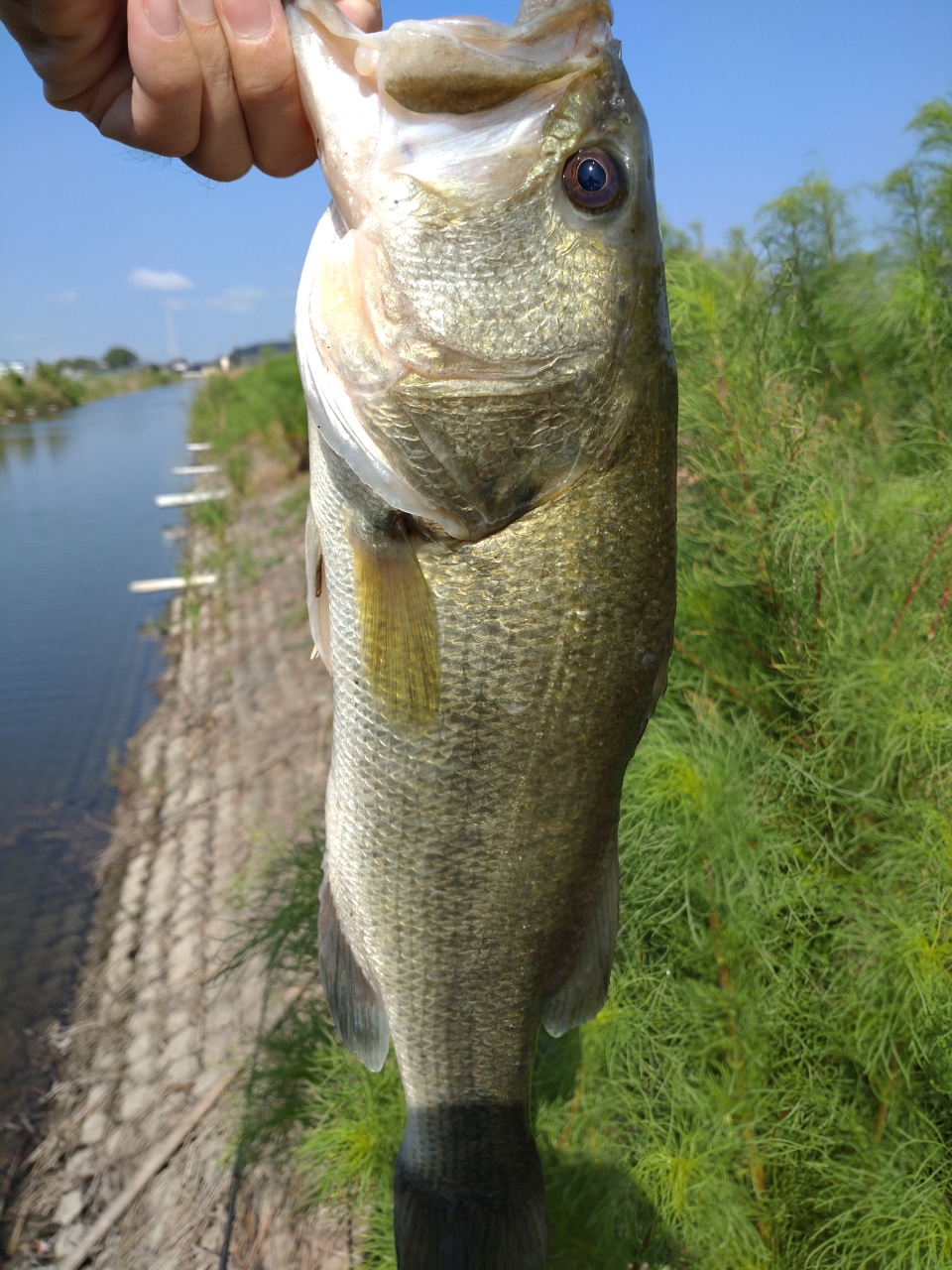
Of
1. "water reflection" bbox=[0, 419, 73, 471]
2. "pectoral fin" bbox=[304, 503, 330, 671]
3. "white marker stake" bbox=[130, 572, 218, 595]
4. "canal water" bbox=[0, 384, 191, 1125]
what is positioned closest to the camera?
"pectoral fin" bbox=[304, 503, 330, 671]

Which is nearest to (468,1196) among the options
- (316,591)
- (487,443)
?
(316,591)

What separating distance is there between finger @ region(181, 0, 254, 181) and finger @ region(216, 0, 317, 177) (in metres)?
0.01

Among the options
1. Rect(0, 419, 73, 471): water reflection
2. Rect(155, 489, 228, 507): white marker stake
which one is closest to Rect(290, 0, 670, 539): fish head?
Rect(155, 489, 228, 507): white marker stake

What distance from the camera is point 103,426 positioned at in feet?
132

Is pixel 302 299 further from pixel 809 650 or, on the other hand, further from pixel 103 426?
pixel 103 426

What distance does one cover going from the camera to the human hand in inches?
45.6

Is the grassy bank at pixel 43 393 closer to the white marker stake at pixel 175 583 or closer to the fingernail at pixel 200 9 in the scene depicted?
the white marker stake at pixel 175 583

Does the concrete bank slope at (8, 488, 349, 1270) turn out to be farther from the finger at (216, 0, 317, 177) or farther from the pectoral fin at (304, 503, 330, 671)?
the finger at (216, 0, 317, 177)

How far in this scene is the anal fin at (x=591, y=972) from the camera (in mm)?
1575

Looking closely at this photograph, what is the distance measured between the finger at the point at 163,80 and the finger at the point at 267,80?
0.21 feet

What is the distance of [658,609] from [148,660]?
11.0m

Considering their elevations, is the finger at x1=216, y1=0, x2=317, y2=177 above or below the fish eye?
above

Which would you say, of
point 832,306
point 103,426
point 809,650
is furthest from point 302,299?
point 103,426

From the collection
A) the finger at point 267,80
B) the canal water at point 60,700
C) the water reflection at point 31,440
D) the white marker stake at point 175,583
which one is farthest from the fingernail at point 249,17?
the water reflection at point 31,440
